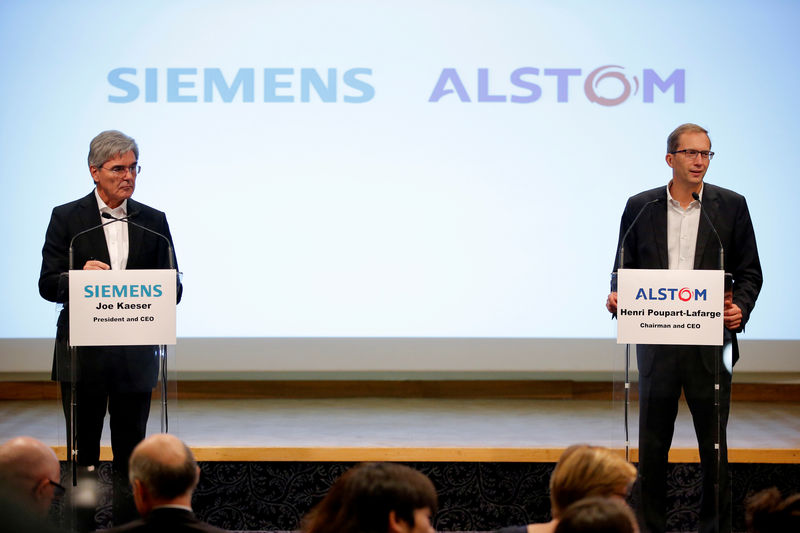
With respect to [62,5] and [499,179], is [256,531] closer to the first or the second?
[499,179]

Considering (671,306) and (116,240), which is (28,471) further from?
(671,306)

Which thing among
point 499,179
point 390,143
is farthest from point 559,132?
point 390,143

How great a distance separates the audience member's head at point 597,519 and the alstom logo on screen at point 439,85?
4351 millimetres

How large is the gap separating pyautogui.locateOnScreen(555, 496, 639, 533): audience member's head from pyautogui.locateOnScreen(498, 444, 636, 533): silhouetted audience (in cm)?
40

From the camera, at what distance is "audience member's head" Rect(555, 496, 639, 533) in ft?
5.47

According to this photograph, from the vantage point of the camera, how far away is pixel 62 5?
19.1 feet

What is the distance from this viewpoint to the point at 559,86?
5801 mm

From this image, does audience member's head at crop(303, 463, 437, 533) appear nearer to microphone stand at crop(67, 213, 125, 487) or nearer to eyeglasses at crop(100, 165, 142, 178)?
microphone stand at crop(67, 213, 125, 487)

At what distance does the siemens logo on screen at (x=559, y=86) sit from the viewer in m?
5.77

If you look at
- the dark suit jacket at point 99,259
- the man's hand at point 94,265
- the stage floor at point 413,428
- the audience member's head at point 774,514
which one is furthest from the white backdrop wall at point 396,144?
the audience member's head at point 774,514

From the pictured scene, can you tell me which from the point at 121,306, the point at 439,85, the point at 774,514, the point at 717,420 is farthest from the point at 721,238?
the point at 439,85

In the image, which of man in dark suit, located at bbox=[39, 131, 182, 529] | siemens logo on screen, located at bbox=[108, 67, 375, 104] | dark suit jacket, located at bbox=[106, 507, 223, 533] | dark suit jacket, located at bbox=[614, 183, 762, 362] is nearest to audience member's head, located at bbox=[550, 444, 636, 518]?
dark suit jacket, located at bbox=[106, 507, 223, 533]

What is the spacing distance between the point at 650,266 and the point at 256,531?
2092 mm

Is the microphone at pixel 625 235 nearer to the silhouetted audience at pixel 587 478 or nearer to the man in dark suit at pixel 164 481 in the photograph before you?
the silhouetted audience at pixel 587 478
